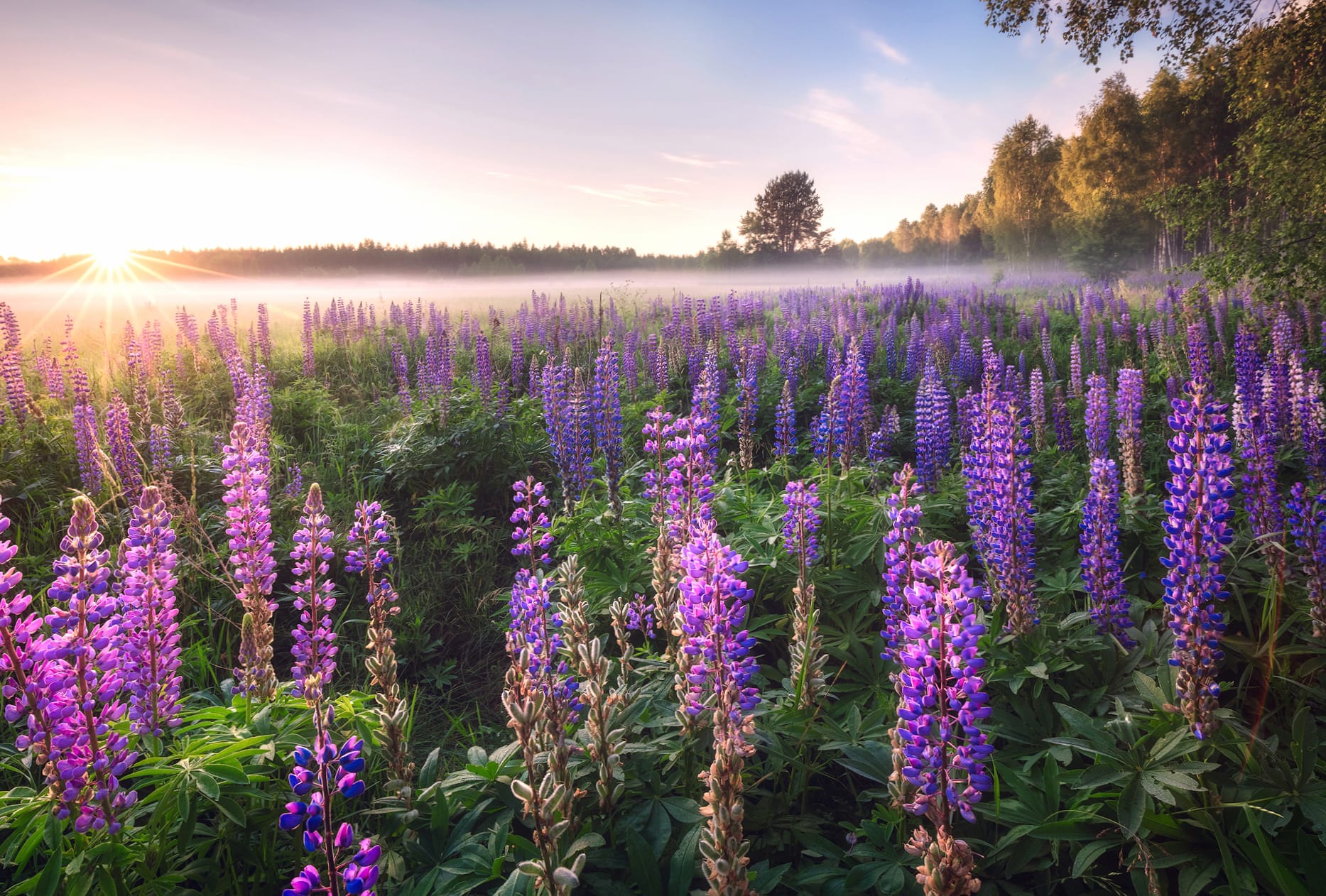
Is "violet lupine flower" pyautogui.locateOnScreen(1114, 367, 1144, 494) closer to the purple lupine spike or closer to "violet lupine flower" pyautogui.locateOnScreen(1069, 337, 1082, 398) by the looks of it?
the purple lupine spike

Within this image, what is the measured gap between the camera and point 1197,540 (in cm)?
232

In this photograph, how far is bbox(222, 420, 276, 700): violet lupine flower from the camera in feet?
7.92

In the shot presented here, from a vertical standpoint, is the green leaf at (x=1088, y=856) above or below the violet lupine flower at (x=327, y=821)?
below

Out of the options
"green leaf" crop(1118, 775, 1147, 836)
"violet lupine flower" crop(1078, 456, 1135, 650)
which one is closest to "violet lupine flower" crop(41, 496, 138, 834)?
"green leaf" crop(1118, 775, 1147, 836)

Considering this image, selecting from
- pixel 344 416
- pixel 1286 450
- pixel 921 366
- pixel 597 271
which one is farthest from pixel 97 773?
pixel 597 271

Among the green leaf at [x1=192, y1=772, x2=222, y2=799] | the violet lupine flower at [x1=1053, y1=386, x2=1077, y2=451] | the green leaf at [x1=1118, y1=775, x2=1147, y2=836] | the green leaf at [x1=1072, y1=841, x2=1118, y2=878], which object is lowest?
the green leaf at [x1=1072, y1=841, x2=1118, y2=878]

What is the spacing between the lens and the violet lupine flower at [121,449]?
520cm

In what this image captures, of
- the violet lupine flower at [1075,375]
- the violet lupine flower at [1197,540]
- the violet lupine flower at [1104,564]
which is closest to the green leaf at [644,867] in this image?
the violet lupine flower at [1197,540]

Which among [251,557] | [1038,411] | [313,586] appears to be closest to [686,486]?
[313,586]

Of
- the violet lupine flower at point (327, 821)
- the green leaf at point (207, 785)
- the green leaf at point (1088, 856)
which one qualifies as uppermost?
the violet lupine flower at point (327, 821)

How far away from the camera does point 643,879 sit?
1.71 m

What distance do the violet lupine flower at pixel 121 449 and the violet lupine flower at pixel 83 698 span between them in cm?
407

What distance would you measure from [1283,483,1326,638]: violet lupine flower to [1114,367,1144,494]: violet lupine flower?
1208 millimetres

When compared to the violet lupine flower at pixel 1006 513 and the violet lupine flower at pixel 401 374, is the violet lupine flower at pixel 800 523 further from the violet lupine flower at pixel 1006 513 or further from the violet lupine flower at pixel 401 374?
the violet lupine flower at pixel 401 374
